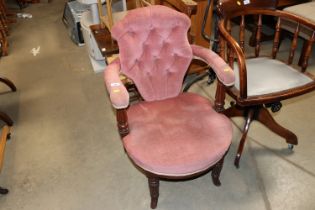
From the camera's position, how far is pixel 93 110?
2205 millimetres

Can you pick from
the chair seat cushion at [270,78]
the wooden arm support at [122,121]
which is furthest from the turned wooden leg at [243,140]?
the wooden arm support at [122,121]

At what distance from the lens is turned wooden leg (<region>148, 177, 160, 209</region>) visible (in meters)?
1.34

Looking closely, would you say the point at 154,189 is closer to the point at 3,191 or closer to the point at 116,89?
the point at 116,89

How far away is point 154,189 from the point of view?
1379mm

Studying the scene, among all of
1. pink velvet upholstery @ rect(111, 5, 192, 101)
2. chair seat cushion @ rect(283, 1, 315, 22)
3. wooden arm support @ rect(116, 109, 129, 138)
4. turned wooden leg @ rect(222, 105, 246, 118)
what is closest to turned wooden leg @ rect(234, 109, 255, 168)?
turned wooden leg @ rect(222, 105, 246, 118)

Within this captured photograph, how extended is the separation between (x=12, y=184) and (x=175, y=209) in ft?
3.20

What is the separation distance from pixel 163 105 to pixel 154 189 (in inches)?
16.7

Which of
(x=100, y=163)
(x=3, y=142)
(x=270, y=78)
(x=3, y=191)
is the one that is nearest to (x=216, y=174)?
(x=270, y=78)

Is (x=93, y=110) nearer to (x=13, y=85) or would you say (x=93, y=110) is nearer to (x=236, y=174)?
(x=13, y=85)

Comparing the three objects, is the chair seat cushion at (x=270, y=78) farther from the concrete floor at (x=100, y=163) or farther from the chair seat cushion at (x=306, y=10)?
the chair seat cushion at (x=306, y=10)

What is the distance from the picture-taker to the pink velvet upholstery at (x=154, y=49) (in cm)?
135

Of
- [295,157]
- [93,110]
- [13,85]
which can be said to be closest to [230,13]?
[295,157]

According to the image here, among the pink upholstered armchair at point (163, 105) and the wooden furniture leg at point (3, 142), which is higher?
the pink upholstered armchair at point (163, 105)

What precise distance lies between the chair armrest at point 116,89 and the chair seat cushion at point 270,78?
25.2 inches
